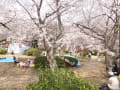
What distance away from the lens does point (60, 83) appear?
2.82 metres

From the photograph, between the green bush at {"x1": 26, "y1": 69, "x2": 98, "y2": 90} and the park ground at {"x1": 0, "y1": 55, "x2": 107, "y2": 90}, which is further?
the park ground at {"x1": 0, "y1": 55, "x2": 107, "y2": 90}

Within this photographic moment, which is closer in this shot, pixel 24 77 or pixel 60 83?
pixel 60 83

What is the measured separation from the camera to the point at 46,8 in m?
7.47

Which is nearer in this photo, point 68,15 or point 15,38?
point 68,15

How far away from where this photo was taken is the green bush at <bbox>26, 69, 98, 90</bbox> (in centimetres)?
267

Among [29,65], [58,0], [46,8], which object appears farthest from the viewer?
[29,65]

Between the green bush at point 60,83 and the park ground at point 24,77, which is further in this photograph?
the park ground at point 24,77

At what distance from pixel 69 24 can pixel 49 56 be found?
2.87m

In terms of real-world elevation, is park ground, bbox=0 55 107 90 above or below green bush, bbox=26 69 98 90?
below

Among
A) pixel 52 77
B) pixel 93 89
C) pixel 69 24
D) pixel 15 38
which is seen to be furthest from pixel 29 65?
pixel 93 89

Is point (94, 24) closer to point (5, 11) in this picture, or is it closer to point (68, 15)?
point (68, 15)

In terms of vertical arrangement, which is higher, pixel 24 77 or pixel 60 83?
pixel 60 83

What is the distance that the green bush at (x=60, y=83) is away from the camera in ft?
8.75

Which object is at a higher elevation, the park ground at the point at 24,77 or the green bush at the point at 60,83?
the green bush at the point at 60,83
